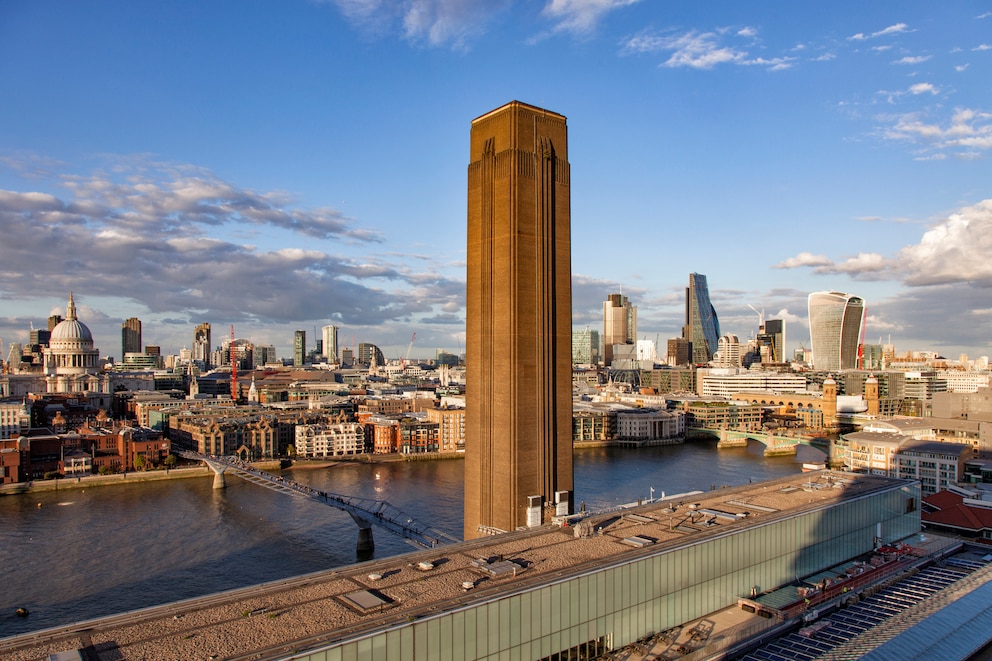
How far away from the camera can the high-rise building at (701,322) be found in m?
155

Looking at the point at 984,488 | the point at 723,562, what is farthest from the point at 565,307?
→ the point at 984,488

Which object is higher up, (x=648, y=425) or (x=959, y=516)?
(x=959, y=516)

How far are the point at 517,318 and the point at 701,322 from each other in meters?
142

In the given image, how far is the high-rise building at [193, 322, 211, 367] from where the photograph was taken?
177800 mm

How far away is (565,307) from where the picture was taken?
22.9m

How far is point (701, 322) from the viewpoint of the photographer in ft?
511

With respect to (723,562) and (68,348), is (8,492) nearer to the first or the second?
(723,562)

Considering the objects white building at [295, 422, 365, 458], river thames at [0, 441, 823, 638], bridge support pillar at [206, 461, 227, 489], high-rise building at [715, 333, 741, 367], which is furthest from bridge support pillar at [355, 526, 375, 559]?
high-rise building at [715, 333, 741, 367]

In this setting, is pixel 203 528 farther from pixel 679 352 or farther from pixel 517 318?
pixel 679 352

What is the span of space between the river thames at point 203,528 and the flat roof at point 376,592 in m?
11.5

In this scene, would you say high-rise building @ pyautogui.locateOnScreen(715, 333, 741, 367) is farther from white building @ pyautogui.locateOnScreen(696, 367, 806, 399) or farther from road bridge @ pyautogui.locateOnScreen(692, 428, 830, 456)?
road bridge @ pyautogui.locateOnScreen(692, 428, 830, 456)

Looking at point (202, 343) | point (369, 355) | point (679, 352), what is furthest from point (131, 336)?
point (679, 352)

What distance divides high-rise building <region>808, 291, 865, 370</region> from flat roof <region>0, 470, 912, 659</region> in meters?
102

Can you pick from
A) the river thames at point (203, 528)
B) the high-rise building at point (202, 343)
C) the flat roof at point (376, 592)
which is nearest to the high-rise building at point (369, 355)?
the high-rise building at point (202, 343)
